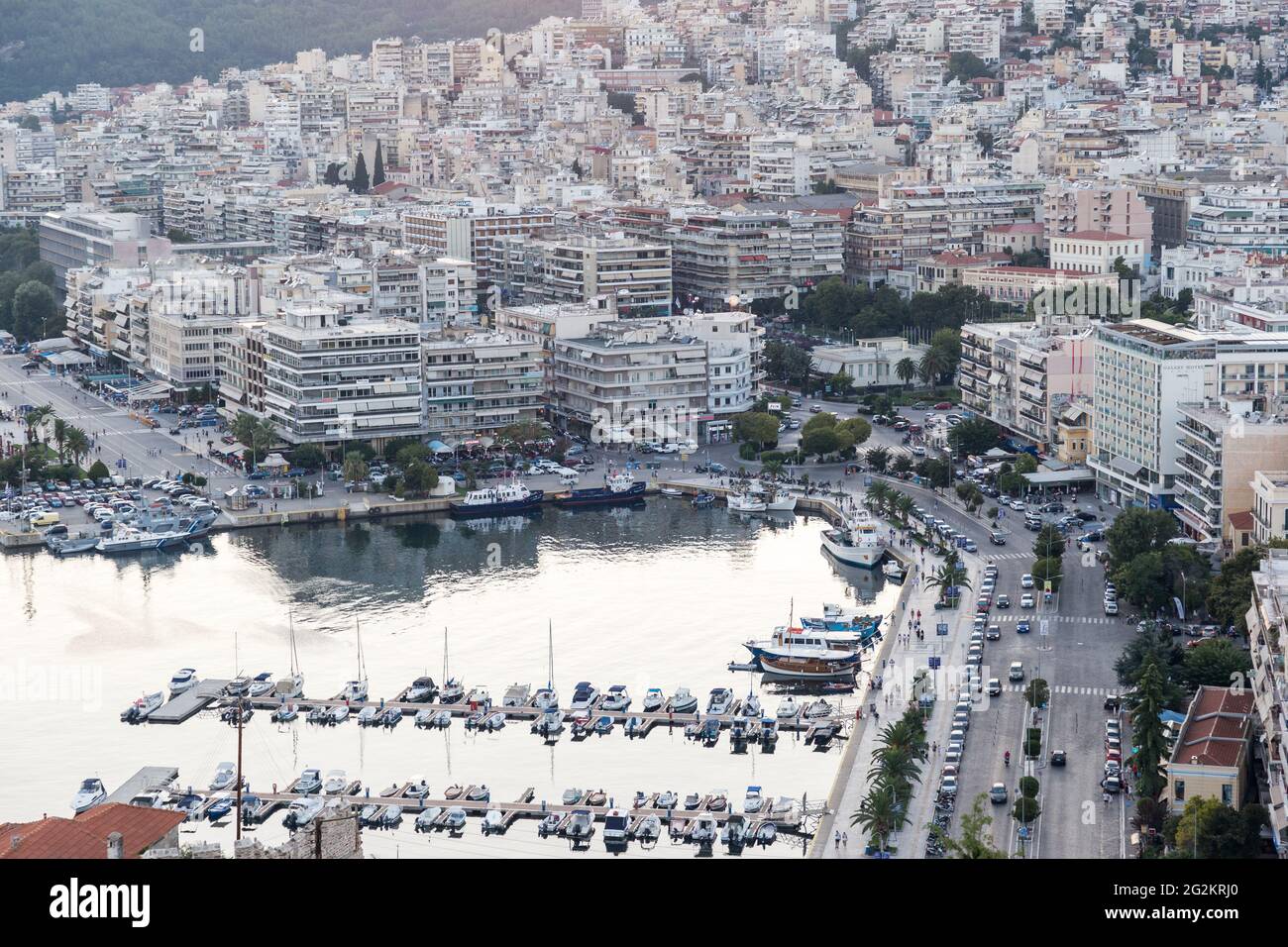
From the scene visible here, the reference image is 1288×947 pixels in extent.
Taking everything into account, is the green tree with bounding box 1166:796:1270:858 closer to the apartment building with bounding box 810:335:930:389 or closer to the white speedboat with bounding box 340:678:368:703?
the white speedboat with bounding box 340:678:368:703

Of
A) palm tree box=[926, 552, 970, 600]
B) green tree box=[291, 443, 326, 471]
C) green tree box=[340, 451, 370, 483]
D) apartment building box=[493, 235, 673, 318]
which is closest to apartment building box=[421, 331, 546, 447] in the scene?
green tree box=[291, 443, 326, 471]

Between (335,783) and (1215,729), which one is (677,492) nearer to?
(335,783)

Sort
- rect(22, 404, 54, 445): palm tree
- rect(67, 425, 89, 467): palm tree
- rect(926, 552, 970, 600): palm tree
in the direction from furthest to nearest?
1. rect(22, 404, 54, 445): palm tree
2. rect(67, 425, 89, 467): palm tree
3. rect(926, 552, 970, 600): palm tree

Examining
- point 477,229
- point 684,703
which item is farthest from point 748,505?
point 477,229

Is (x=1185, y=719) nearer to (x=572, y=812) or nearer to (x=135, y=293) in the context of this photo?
(x=572, y=812)

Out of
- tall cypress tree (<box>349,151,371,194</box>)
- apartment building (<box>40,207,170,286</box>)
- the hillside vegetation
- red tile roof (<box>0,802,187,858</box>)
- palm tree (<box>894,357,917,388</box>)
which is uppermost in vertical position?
the hillside vegetation

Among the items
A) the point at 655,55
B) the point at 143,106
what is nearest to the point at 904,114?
the point at 655,55
